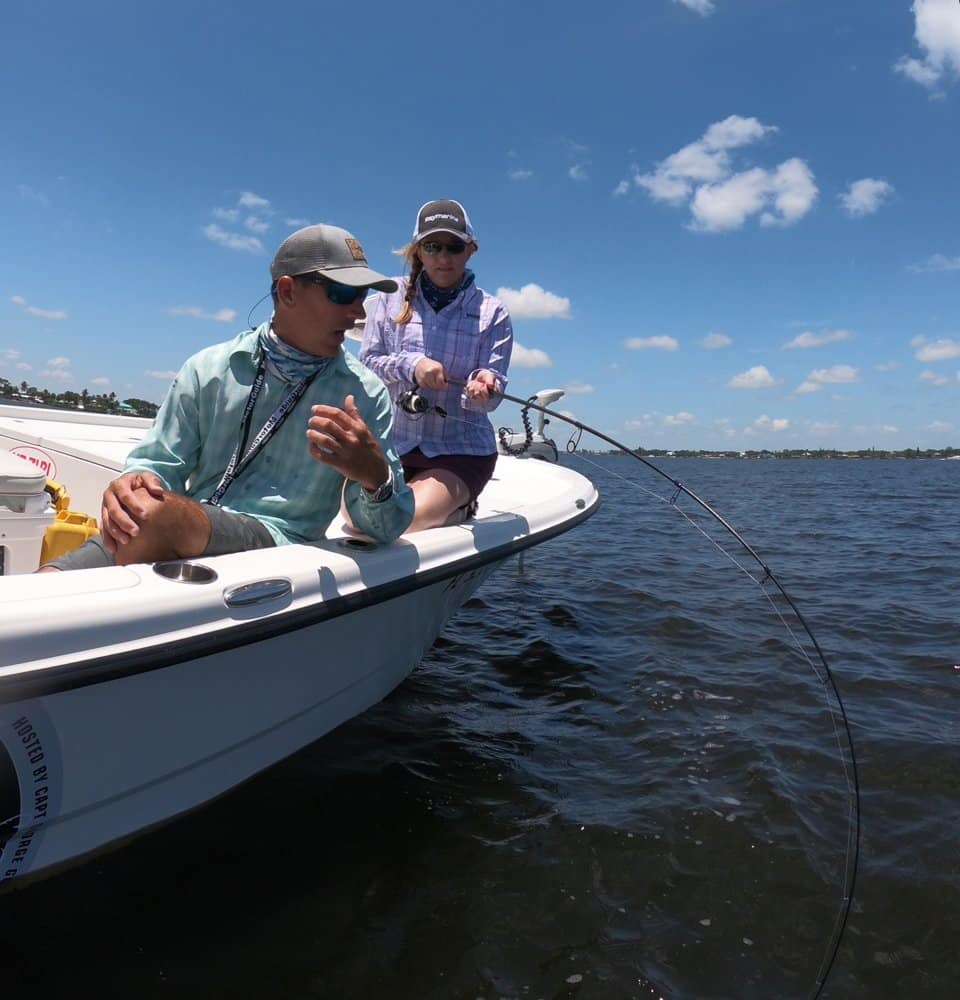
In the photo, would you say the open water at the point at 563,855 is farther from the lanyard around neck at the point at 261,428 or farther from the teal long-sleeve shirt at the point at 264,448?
the lanyard around neck at the point at 261,428

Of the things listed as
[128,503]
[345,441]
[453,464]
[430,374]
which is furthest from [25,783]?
[453,464]

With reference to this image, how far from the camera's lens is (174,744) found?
2.12 meters

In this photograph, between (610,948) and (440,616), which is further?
(440,616)

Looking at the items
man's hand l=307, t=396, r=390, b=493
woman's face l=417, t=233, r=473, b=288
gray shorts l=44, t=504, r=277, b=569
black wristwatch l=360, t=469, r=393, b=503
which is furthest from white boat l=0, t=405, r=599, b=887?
woman's face l=417, t=233, r=473, b=288

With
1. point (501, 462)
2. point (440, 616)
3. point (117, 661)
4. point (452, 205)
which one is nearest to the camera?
point (117, 661)

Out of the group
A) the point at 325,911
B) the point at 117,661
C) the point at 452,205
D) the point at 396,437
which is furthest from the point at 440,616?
the point at 117,661

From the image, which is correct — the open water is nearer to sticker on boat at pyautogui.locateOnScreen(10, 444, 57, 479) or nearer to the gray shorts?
the gray shorts

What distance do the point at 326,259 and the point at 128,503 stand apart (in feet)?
3.05

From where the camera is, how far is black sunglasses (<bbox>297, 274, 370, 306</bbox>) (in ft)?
7.04

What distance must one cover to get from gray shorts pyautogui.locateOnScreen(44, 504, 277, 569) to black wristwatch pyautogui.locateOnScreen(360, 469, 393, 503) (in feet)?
1.31

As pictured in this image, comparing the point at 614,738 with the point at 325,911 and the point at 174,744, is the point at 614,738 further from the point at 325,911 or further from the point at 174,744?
the point at 174,744

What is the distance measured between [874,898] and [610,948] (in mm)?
1014

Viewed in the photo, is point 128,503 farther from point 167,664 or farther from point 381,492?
point 381,492

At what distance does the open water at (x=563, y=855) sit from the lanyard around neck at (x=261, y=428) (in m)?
1.32
